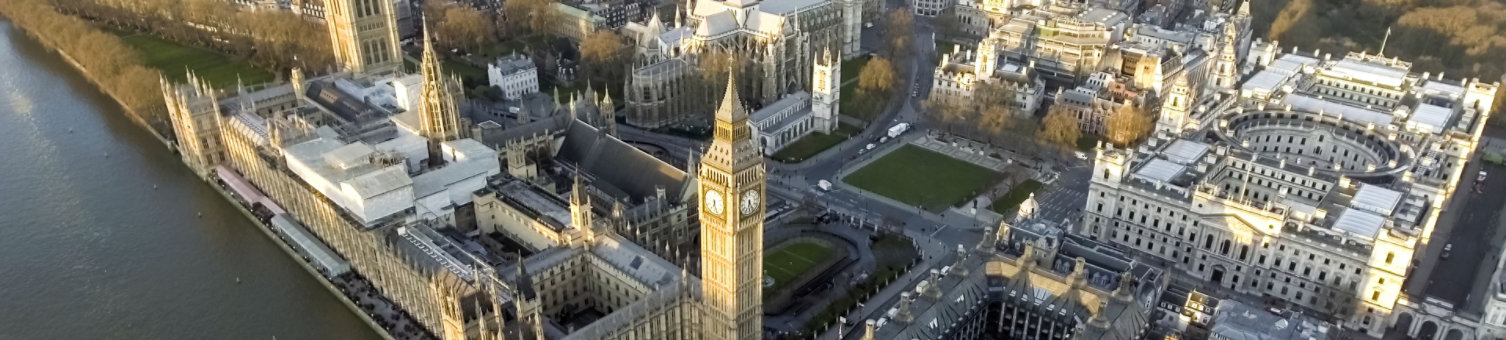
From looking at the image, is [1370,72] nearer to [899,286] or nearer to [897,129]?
[897,129]

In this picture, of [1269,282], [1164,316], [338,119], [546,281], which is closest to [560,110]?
[338,119]

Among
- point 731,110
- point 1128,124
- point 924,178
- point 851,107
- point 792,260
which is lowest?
point 792,260

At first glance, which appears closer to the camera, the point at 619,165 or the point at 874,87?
the point at 619,165

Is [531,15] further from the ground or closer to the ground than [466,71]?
further from the ground

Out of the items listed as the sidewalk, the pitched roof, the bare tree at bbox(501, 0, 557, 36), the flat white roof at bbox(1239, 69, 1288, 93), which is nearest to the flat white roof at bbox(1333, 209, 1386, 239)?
the sidewalk

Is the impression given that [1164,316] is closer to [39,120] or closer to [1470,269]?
[1470,269]

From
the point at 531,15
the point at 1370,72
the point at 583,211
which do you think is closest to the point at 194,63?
the point at 531,15

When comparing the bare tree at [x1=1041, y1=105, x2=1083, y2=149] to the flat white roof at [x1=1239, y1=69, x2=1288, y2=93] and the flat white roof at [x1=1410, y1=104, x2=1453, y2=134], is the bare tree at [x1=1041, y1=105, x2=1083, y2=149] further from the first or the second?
the flat white roof at [x1=1410, y1=104, x2=1453, y2=134]
